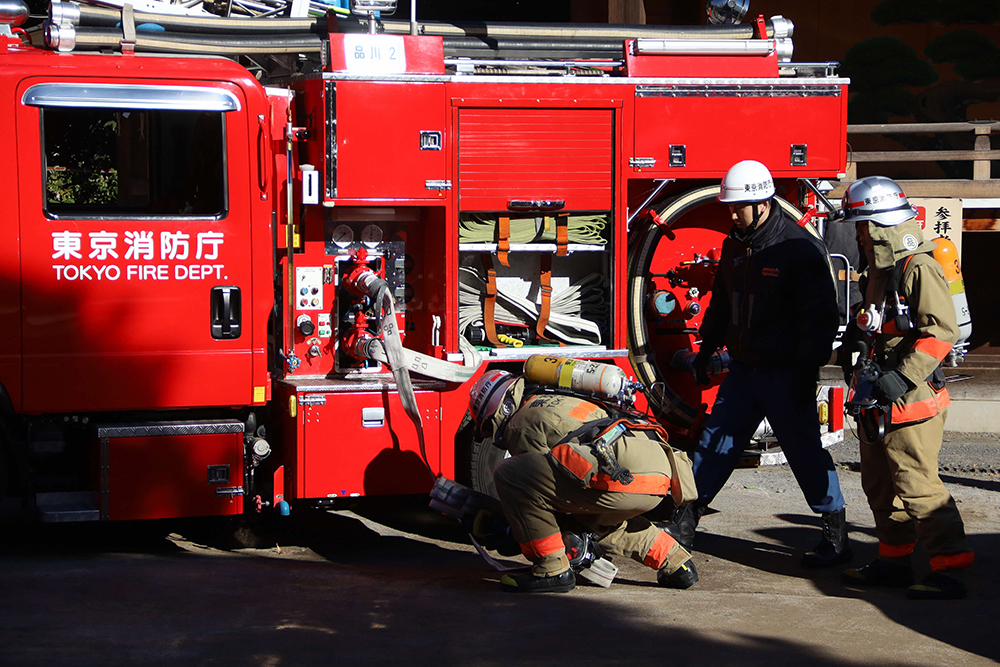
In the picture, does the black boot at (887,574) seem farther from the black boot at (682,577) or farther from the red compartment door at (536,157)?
the red compartment door at (536,157)

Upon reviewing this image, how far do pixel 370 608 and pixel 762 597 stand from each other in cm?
165

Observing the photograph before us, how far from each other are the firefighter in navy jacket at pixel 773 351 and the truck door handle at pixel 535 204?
868mm

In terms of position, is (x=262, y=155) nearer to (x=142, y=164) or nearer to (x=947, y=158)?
(x=142, y=164)

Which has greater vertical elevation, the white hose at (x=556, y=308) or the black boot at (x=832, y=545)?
the white hose at (x=556, y=308)

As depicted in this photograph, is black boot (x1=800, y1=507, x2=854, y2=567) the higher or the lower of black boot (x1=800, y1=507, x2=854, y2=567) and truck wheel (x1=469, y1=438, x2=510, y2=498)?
the lower

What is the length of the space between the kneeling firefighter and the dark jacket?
0.80 m

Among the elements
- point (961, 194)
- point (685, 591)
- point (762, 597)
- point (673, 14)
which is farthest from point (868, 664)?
point (673, 14)

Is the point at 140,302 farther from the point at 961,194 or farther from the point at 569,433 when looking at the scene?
the point at 961,194

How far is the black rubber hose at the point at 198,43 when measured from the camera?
525cm

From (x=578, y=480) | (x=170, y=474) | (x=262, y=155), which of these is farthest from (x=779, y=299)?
(x=170, y=474)

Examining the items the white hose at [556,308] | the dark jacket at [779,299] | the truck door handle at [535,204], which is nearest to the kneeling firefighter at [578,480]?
the dark jacket at [779,299]

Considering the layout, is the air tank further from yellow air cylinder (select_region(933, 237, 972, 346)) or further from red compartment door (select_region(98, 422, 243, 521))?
red compartment door (select_region(98, 422, 243, 521))

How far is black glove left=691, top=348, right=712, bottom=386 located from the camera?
5.73m

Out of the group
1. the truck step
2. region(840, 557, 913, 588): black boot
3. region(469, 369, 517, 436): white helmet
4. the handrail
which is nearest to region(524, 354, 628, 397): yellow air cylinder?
region(469, 369, 517, 436): white helmet
